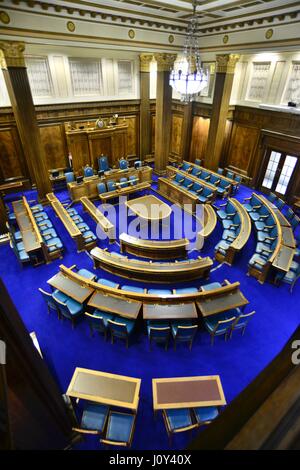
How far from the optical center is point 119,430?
152 inches

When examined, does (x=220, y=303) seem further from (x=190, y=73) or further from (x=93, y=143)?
(x=93, y=143)

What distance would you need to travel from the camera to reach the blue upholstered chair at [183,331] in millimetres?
4970

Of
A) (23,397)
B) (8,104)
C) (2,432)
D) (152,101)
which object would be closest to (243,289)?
(23,397)

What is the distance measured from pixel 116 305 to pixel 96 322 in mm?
539

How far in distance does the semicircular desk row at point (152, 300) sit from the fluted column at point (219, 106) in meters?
8.62

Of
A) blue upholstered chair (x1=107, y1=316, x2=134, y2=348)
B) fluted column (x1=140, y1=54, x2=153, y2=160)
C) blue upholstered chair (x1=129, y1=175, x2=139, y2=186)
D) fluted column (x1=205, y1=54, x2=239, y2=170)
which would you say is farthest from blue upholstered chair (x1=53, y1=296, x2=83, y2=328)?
fluted column (x1=140, y1=54, x2=153, y2=160)

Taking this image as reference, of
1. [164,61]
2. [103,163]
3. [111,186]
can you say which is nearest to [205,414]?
[111,186]

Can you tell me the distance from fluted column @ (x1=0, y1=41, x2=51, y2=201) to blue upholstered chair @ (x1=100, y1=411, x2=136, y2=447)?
30.2ft

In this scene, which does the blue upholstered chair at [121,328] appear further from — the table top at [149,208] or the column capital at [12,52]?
the column capital at [12,52]

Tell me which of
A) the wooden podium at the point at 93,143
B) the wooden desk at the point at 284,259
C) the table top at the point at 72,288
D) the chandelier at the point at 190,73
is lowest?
the table top at the point at 72,288

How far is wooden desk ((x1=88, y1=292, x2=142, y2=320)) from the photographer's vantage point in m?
5.28

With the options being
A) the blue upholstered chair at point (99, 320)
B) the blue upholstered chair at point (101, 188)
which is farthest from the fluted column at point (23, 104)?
the blue upholstered chair at point (99, 320)

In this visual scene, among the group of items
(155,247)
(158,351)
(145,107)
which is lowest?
(158,351)

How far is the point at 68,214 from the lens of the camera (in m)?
9.12
